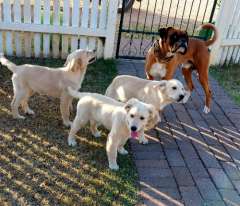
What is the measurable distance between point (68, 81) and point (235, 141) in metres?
2.75

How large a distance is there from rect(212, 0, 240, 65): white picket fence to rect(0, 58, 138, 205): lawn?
13.6ft

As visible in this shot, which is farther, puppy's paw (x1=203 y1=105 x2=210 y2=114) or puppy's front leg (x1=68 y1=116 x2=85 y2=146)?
puppy's paw (x1=203 y1=105 x2=210 y2=114)

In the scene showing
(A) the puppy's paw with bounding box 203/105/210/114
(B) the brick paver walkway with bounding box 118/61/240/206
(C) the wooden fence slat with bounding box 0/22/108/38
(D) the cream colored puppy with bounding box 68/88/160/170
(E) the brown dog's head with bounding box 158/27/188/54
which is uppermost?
(E) the brown dog's head with bounding box 158/27/188/54

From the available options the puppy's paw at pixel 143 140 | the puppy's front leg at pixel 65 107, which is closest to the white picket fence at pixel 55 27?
the puppy's front leg at pixel 65 107

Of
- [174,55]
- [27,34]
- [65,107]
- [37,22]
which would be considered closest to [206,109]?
[174,55]

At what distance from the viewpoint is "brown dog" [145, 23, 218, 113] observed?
5.27m

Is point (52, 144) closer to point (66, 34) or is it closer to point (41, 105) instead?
point (41, 105)

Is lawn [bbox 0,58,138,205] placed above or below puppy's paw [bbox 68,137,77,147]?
below

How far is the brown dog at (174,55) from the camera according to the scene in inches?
207

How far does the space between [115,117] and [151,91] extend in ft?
3.02

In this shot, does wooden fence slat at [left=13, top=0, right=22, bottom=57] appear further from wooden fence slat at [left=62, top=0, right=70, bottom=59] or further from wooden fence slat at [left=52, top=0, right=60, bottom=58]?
wooden fence slat at [left=62, top=0, right=70, bottom=59]

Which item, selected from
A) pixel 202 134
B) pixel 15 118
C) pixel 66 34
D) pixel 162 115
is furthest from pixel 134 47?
pixel 15 118

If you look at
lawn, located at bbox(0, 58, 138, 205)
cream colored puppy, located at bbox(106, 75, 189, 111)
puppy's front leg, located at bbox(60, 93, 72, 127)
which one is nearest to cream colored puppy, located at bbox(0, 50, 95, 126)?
puppy's front leg, located at bbox(60, 93, 72, 127)

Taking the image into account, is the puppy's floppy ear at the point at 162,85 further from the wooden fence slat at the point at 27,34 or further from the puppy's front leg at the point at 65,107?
the wooden fence slat at the point at 27,34
